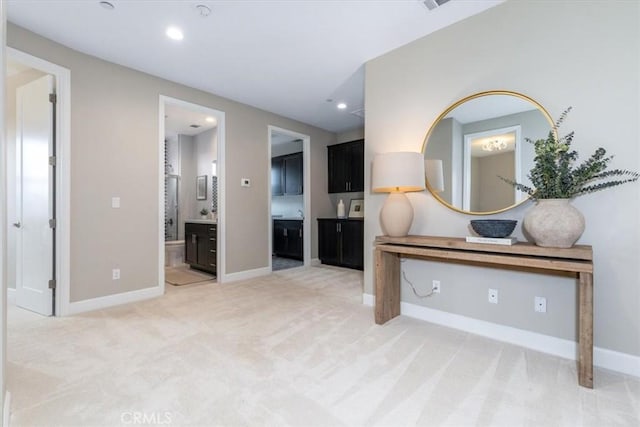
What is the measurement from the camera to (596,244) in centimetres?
192

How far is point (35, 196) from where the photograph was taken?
2859 mm

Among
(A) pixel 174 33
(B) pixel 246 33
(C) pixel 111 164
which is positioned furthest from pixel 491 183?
(C) pixel 111 164

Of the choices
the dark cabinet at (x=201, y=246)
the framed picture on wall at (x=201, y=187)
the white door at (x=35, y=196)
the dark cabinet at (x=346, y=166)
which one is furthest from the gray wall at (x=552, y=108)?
the framed picture on wall at (x=201, y=187)

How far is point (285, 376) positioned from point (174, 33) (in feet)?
9.45

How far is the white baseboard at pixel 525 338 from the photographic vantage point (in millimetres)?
1823

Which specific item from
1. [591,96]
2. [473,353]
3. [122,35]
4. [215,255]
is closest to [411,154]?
[591,96]

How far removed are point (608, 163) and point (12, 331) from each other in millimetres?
4514

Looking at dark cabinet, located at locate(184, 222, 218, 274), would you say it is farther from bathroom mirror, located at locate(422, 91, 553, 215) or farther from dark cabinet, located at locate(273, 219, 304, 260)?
bathroom mirror, located at locate(422, 91, 553, 215)

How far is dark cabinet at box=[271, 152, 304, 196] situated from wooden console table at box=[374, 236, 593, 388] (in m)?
3.34

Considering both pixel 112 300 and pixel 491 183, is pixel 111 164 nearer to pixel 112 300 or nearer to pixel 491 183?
pixel 112 300

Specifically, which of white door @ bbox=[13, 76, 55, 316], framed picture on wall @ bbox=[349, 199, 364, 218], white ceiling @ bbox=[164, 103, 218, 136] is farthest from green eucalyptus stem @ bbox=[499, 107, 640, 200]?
white ceiling @ bbox=[164, 103, 218, 136]

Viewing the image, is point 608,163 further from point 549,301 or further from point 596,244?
point 549,301

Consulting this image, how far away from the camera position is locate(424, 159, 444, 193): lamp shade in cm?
258

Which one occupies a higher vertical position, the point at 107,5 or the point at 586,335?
the point at 107,5
